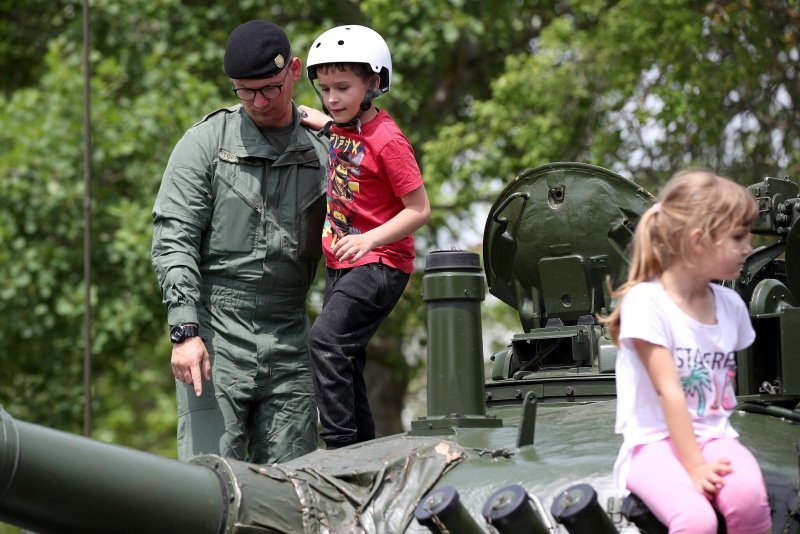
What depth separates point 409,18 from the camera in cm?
1644


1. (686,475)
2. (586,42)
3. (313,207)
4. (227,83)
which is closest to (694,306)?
(686,475)

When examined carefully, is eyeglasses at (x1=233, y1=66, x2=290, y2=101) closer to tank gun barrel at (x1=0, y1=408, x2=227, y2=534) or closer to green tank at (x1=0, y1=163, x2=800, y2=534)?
green tank at (x1=0, y1=163, x2=800, y2=534)

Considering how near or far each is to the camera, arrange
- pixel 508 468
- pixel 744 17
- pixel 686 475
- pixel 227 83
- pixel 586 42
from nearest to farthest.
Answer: pixel 686 475, pixel 508 468, pixel 744 17, pixel 586 42, pixel 227 83

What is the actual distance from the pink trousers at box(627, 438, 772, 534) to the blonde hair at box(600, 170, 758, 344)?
1.11 ft

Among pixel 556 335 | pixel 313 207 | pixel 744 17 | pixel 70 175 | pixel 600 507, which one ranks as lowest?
pixel 600 507

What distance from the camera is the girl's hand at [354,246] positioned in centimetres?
563

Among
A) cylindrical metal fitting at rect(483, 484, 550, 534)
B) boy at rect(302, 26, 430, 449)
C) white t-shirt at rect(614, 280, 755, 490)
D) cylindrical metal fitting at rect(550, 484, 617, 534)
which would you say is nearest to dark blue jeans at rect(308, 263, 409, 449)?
boy at rect(302, 26, 430, 449)

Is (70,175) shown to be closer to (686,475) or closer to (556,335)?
(556,335)

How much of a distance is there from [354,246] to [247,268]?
0.74m

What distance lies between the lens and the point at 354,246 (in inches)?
222

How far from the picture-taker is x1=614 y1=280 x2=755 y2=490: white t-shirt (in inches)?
162

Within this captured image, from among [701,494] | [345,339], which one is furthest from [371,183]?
[701,494]

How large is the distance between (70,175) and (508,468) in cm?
1215

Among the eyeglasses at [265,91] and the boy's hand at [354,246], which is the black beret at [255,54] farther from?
the boy's hand at [354,246]
